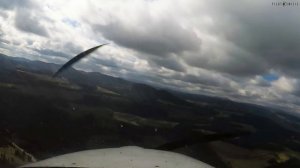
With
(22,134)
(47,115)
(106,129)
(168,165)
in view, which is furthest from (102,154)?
(47,115)

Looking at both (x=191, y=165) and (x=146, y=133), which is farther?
(x=146, y=133)

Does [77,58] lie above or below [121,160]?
above

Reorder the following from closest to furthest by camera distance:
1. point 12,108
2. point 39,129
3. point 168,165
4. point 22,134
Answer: point 168,165 → point 22,134 → point 39,129 → point 12,108

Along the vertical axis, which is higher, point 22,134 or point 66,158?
point 66,158

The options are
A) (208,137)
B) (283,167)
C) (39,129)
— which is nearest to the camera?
(208,137)

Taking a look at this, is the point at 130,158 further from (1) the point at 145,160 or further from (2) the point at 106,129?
(2) the point at 106,129

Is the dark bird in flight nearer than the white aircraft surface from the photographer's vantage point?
No

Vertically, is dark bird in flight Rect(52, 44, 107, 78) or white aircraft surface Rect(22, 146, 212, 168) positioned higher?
dark bird in flight Rect(52, 44, 107, 78)

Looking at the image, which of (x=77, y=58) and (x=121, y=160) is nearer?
(x=121, y=160)
